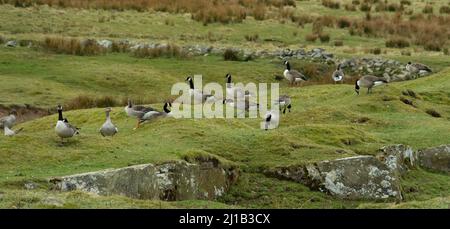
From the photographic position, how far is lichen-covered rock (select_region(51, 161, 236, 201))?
13992 mm

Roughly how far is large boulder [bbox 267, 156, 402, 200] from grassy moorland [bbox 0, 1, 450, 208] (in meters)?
0.27

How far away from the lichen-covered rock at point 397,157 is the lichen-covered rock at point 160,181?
3544 millimetres

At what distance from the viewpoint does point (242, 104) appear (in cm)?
2228

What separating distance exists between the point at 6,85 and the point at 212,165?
47.0 feet

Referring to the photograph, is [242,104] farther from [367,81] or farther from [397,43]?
[397,43]

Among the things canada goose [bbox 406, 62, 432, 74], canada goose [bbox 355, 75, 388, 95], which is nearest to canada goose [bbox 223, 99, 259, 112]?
canada goose [bbox 355, 75, 388, 95]

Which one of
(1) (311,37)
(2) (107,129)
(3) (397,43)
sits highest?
(2) (107,129)

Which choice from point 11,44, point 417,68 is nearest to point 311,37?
point 417,68

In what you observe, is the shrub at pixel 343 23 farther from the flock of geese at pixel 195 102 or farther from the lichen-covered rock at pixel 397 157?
the lichen-covered rock at pixel 397 157

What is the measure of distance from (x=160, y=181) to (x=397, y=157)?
19.4 ft

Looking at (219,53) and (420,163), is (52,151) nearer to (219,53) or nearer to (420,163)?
(420,163)

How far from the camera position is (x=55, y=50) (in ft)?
116

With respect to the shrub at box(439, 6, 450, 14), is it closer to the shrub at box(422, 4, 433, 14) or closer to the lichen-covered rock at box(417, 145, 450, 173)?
the shrub at box(422, 4, 433, 14)
